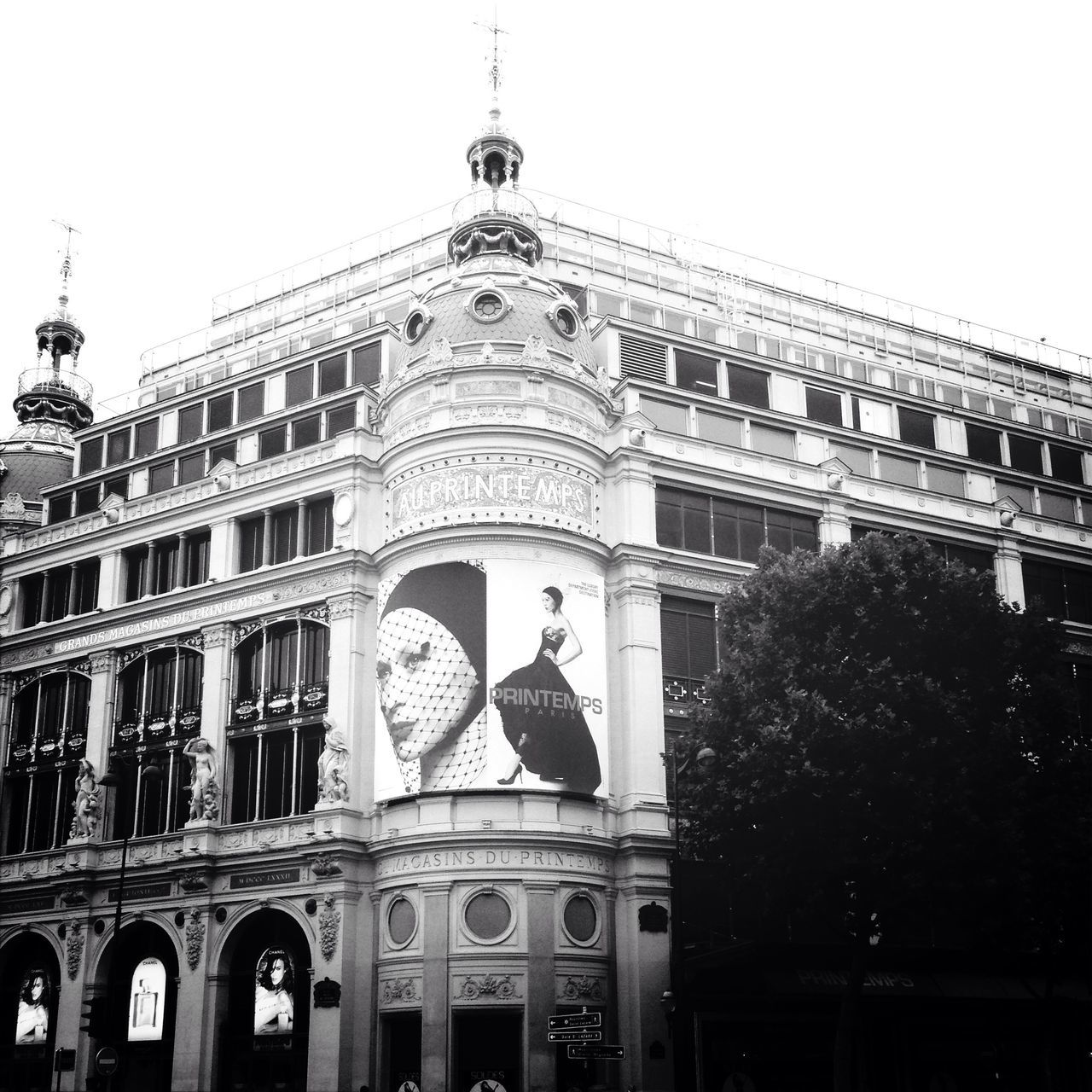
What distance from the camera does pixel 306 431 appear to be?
53.3m

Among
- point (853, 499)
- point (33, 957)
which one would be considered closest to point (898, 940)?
point (853, 499)

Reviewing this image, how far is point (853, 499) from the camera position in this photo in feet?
174

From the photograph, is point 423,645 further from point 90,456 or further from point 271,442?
point 90,456

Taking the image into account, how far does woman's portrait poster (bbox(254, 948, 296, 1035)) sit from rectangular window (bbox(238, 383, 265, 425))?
21.7 meters

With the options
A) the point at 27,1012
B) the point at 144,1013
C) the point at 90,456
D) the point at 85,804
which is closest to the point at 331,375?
the point at 90,456

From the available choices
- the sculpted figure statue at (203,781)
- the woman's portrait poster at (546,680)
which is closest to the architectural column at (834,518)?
the woman's portrait poster at (546,680)

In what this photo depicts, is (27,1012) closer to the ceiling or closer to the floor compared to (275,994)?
closer to the floor

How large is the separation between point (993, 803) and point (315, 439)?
27765mm

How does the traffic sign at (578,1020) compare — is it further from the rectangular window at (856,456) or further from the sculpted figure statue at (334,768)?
the rectangular window at (856,456)

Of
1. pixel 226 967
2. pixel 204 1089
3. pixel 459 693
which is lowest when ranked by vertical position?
pixel 204 1089

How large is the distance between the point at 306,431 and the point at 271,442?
2.04m

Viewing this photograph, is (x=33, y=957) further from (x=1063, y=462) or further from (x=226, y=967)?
(x=1063, y=462)

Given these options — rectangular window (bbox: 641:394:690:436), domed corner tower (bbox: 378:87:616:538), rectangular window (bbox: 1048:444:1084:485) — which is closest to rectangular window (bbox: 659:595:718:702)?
domed corner tower (bbox: 378:87:616:538)

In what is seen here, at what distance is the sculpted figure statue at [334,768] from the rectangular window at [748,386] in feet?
66.7
